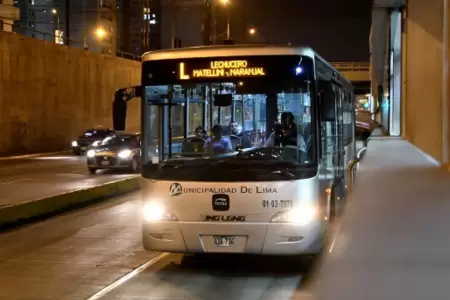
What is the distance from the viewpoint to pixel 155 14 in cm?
9012

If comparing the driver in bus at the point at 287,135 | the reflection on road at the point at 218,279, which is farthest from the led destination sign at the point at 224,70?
the reflection on road at the point at 218,279

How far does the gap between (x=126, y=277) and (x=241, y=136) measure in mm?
2386

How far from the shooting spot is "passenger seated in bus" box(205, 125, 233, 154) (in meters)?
9.18

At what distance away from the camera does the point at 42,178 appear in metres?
24.1

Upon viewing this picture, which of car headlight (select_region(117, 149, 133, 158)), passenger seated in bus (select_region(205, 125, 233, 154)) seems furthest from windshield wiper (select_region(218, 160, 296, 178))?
car headlight (select_region(117, 149, 133, 158))

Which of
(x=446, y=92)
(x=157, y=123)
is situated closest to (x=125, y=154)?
(x=446, y=92)

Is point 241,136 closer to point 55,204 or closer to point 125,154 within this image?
point 55,204

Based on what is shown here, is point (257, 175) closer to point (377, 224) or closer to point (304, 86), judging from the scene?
point (304, 86)

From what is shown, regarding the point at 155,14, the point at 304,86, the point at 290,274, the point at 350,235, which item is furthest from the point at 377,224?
the point at 155,14

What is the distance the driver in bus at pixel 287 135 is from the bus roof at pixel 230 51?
2.66 feet

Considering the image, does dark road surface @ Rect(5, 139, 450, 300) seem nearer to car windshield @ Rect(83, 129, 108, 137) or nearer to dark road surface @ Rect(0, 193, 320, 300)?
dark road surface @ Rect(0, 193, 320, 300)

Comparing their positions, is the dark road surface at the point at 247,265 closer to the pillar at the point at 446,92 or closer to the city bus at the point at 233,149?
the city bus at the point at 233,149

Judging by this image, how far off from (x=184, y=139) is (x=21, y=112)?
32435 mm

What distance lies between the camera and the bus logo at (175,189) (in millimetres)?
8914
